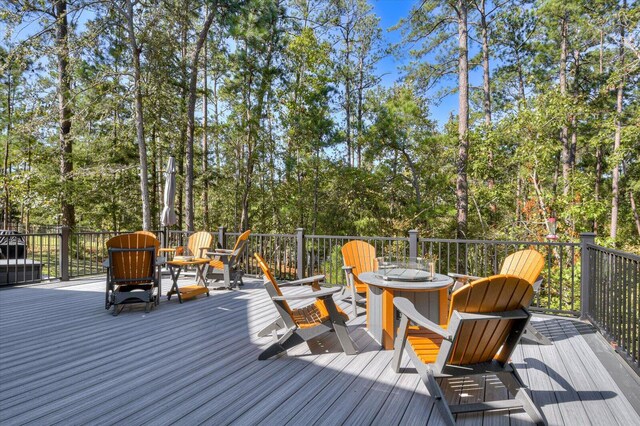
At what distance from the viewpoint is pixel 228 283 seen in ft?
19.2

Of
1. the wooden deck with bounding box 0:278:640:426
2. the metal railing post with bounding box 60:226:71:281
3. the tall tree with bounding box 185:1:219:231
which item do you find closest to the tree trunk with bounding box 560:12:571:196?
the wooden deck with bounding box 0:278:640:426

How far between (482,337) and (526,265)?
1719 mm

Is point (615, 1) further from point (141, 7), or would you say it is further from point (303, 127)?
point (141, 7)

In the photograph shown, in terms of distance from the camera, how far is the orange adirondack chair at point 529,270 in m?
3.16

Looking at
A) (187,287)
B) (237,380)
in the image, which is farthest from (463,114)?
(237,380)

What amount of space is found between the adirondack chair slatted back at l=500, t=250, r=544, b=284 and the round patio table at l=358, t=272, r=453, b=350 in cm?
76

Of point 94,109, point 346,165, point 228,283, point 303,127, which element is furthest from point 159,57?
point 346,165

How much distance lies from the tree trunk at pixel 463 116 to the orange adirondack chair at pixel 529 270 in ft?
22.4

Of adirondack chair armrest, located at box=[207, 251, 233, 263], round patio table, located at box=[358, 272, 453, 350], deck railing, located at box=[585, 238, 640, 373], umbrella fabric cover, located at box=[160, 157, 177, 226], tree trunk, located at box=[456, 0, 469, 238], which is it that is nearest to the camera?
deck railing, located at box=[585, 238, 640, 373]

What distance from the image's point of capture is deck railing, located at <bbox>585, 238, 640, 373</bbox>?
2678mm

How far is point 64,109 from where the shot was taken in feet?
27.5

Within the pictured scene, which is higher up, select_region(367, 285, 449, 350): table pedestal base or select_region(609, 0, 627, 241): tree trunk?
select_region(609, 0, 627, 241): tree trunk

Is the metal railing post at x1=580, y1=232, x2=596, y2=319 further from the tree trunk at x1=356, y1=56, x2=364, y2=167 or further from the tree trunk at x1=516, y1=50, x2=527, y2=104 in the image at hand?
the tree trunk at x1=516, y1=50, x2=527, y2=104

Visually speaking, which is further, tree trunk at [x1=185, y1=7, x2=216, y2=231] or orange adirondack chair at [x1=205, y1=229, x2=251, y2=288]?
tree trunk at [x1=185, y1=7, x2=216, y2=231]
